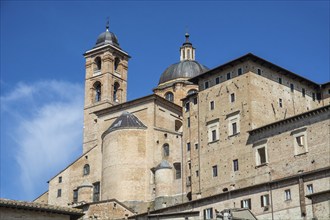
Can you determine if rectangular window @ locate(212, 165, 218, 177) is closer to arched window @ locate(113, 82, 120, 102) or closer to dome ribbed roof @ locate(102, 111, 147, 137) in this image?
dome ribbed roof @ locate(102, 111, 147, 137)

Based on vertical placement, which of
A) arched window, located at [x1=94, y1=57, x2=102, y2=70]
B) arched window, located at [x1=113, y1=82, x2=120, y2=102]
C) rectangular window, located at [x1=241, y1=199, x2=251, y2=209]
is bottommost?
rectangular window, located at [x1=241, y1=199, x2=251, y2=209]

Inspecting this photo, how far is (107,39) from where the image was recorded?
67000 millimetres

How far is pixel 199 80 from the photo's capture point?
Answer: 50875 millimetres

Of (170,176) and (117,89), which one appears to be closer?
(170,176)

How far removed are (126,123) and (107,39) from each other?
15.5 m

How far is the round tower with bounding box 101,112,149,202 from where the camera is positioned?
52.0 m

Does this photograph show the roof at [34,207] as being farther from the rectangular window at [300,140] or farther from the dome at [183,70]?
the dome at [183,70]

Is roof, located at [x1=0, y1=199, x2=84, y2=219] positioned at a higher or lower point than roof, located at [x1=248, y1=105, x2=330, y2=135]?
lower

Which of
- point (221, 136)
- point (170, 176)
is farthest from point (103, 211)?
point (221, 136)

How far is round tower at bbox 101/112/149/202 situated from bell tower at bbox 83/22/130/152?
26.3 feet

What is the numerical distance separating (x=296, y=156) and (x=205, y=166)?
820 centimetres

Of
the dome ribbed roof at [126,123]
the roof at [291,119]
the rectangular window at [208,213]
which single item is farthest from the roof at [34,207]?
the dome ribbed roof at [126,123]

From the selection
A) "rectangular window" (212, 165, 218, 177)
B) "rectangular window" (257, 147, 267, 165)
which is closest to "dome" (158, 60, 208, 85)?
"rectangular window" (212, 165, 218, 177)

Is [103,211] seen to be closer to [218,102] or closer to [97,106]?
[218,102]
